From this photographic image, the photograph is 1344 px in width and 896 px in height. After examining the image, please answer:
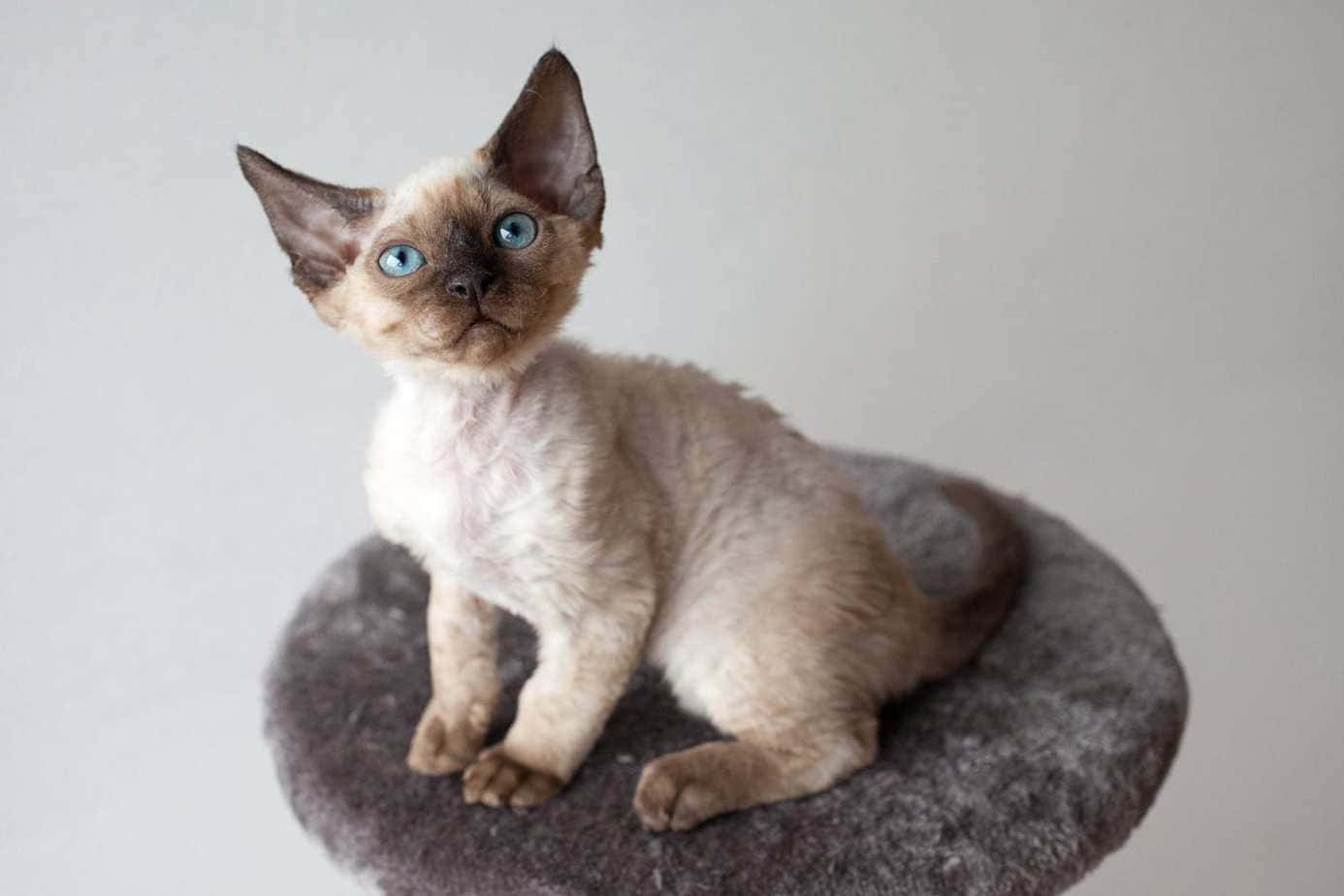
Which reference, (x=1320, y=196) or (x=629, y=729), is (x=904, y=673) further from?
(x=1320, y=196)

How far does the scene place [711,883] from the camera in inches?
46.8

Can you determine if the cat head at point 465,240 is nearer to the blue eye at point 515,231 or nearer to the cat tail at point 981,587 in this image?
the blue eye at point 515,231

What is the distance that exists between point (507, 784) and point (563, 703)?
0.10m

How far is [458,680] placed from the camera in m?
1.38

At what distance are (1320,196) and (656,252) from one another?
1362 millimetres

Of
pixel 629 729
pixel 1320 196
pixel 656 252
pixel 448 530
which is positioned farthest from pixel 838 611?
pixel 1320 196

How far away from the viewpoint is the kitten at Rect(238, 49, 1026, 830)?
1116 mm

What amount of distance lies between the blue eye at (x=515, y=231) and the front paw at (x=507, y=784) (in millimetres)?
518

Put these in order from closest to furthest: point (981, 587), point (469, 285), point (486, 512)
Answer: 1. point (469, 285)
2. point (486, 512)
3. point (981, 587)

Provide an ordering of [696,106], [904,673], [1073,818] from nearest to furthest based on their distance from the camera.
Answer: [1073,818], [904,673], [696,106]

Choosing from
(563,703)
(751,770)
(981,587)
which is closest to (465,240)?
(563,703)

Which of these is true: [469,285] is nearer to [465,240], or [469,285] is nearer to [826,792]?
[465,240]

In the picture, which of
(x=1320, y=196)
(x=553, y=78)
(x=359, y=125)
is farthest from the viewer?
(x=1320, y=196)

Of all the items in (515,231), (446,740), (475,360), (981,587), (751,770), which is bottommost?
(446,740)
